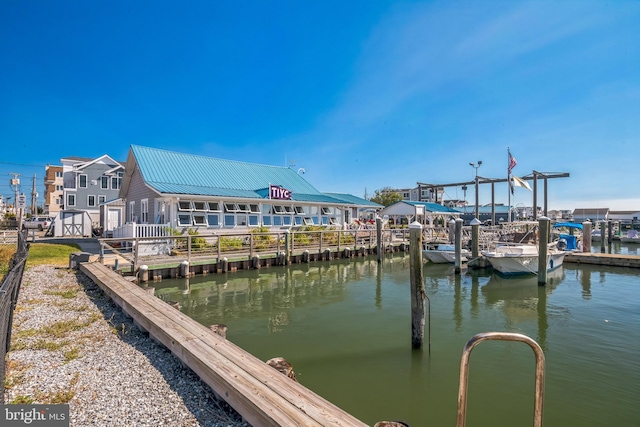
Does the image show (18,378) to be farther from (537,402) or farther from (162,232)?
(162,232)

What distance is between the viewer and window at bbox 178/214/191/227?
1902 cm

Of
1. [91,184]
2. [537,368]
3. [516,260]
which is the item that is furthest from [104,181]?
[537,368]

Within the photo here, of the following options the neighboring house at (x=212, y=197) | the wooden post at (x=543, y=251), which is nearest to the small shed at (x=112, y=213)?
the neighboring house at (x=212, y=197)

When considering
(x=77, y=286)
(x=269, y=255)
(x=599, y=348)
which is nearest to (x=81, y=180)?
(x=269, y=255)

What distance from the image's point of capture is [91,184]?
37.2 m

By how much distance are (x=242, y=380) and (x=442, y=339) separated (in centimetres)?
601

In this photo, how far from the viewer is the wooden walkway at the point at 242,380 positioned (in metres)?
2.99

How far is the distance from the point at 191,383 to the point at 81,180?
4147 cm

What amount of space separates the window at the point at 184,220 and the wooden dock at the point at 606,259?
23112 millimetres

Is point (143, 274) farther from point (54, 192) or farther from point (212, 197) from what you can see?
point (54, 192)

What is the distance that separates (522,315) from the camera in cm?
1034

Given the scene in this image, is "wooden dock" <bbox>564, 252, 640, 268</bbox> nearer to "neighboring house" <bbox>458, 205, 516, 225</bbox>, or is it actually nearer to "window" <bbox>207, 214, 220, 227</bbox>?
"window" <bbox>207, 214, 220, 227</bbox>

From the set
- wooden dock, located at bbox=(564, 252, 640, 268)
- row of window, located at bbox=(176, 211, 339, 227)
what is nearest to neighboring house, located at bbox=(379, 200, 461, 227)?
row of window, located at bbox=(176, 211, 339, 227)

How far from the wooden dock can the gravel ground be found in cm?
2371
